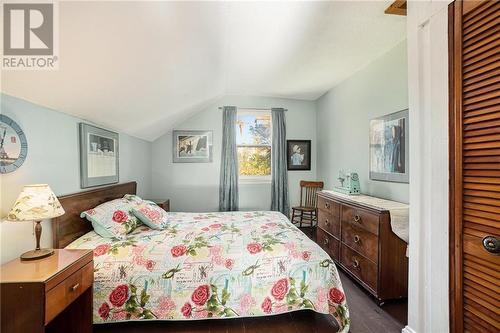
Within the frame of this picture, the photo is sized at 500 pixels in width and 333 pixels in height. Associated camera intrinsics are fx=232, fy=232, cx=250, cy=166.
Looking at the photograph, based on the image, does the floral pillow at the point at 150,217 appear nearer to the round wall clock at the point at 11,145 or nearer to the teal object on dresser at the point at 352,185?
the round wall clock at the point at 11,145

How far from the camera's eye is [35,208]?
1335mm

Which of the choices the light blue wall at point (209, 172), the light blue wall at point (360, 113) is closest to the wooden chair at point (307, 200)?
the light blue wall at point (209, 172)

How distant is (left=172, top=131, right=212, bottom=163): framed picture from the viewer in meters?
4.32

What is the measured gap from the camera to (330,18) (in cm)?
198

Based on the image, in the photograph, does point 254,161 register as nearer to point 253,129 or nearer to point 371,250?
point 253,129

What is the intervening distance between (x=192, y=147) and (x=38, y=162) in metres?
2.72

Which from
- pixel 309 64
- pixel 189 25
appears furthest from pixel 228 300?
pixel 309 64

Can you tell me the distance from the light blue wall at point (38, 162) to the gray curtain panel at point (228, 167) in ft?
7.93

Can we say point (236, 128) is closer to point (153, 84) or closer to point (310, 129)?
point (310, 129)

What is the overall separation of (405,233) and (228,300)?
162 centimetres

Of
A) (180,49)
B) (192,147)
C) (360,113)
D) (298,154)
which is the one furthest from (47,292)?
(298,154)

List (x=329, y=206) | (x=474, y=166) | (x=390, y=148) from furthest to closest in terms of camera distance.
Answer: (x=329, y=206)
(x=390, y=148)
(x=474, y=166)

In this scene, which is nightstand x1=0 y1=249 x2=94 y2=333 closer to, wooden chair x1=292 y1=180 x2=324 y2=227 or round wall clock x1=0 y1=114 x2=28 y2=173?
round wall clock x1=0 y1=114 x2=28 y2=173

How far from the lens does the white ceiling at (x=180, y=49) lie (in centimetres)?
147
